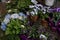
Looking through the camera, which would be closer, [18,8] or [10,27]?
[10,27]

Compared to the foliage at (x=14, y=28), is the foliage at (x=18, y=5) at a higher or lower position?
higher

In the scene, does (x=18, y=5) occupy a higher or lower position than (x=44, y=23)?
higher

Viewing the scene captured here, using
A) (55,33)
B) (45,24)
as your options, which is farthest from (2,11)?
(55,33)

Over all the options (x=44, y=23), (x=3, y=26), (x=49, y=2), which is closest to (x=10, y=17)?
(x=3, y=26)

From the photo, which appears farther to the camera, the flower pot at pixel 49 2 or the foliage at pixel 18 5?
the flower pot at pixel 49 2

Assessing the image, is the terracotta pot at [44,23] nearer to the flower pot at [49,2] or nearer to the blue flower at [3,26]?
the flower pot at [49,2]

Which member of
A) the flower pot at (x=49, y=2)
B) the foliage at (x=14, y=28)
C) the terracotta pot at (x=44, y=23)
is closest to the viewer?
the foliage at (x=14, y=28)

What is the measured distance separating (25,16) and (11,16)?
0.65ft

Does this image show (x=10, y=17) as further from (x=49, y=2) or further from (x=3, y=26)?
(x=49, y=2)

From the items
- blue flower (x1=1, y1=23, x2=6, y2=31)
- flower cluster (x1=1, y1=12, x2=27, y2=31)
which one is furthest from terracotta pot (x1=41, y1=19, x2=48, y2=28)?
blue flower (x1=1, y1=23, x2=6, y2=31)

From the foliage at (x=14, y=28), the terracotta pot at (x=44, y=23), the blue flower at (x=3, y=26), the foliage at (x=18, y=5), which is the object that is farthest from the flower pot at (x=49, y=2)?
the blue flower at (x=3, y=26)

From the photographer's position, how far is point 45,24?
8.33 feet

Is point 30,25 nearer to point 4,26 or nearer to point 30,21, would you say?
point 30,21

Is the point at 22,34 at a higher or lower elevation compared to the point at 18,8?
lower
